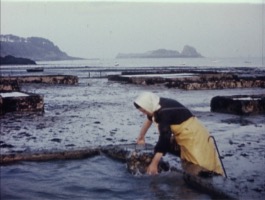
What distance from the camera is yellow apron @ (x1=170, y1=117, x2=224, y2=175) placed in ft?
16.4

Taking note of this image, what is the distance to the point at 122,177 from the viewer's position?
5.84m

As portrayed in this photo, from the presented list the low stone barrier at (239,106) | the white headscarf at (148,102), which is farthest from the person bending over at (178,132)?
the low stone barrier at (239,106)

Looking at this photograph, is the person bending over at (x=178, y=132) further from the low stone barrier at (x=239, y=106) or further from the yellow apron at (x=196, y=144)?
the low stone barrier at (x=239, y=106)

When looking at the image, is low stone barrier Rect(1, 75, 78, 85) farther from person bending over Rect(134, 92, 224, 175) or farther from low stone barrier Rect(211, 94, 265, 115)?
person bending over Rect(134, 92, 224, 175)

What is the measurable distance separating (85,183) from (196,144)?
5.35ft

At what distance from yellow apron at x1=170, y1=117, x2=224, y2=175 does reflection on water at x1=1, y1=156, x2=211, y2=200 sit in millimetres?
401

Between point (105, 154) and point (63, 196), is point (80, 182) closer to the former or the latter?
point (63, 196)

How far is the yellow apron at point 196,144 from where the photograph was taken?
16.4 feet

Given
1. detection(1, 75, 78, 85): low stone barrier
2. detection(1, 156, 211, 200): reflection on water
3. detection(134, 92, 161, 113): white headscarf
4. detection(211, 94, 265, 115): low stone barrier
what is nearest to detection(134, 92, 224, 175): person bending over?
detection(134, 92, 161, 113): white headscarf

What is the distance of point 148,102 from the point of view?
4547 millimetres

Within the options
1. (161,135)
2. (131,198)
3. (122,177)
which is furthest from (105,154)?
(161,135)

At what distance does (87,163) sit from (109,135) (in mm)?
2804

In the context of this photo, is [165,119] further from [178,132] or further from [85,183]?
[85,183]

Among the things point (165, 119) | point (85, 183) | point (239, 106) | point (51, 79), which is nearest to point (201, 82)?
point (51, 79)
